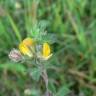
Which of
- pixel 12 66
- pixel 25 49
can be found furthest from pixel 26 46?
pixel 12 66

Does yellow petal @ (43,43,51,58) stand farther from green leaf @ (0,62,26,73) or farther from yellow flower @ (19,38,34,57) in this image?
green leaf @ (0,62,26,73)

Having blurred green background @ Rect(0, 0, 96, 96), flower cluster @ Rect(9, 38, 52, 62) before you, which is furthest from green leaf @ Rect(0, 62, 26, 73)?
flower cluster @ Rect(9, 38, 52, 62)

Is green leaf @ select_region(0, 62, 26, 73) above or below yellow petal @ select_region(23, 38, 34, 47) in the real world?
below

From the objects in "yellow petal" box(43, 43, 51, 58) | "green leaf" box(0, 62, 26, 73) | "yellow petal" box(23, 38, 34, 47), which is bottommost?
"green leaf" box(0, 62, 26, 73)

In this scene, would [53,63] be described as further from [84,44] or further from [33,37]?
[33,37]

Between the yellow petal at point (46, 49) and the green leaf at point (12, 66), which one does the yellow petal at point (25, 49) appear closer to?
the yellow petal at point (46, 49)

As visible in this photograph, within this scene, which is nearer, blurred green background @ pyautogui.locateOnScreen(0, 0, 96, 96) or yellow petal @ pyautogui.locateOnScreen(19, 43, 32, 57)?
yellow petal @ pyautogui.locateOnScreen(19, 43, 32, 57)
